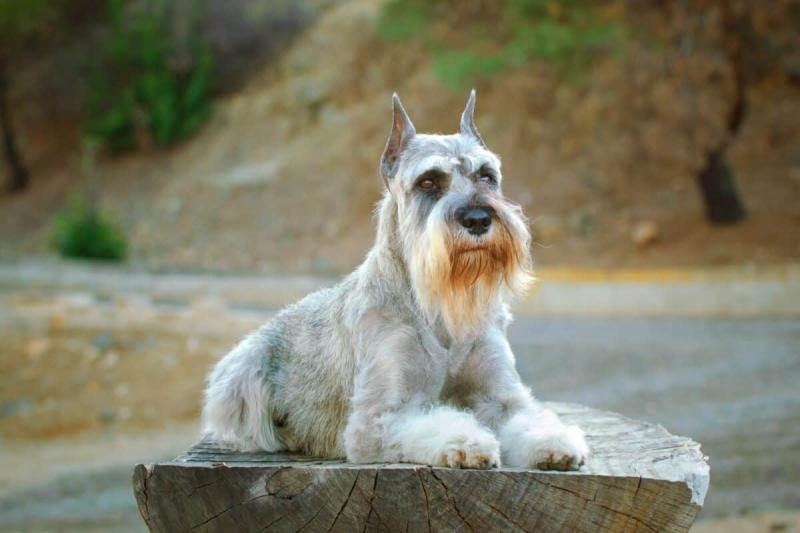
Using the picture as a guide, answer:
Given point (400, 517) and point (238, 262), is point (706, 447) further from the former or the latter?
point (238, 262)

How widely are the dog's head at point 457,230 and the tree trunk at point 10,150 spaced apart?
114 feet

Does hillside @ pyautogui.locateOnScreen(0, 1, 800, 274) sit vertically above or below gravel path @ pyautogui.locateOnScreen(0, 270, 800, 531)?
above

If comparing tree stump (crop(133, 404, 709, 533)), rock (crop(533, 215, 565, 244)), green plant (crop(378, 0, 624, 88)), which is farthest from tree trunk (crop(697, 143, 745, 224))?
tree stump (crop(133, 404, 709, 533))

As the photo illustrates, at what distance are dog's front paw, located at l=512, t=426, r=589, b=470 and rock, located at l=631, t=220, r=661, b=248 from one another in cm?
1751

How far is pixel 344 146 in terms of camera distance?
1248 inches

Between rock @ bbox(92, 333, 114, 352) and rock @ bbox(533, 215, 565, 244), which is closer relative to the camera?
rock @ bbox(92, 333, 114, 352)

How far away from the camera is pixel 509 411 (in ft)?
18.1

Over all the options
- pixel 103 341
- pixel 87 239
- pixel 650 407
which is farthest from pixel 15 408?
pixel 87 239

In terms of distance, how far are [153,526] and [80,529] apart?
6864 mm

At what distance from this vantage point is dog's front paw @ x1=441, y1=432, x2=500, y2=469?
189 inches

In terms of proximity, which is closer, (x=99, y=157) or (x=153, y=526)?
(x=153, y=526)

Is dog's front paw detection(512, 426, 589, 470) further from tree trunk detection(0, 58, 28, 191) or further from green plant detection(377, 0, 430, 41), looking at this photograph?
tree trunk detection(0, 58, 28, 191)

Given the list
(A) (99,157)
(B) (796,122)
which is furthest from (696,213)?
(A) (99,157)

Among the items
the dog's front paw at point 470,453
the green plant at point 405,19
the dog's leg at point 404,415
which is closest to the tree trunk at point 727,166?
the green plant at point 405,19
